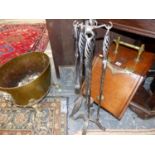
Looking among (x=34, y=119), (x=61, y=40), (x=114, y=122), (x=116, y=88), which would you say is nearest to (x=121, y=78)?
(x=116, y=88)

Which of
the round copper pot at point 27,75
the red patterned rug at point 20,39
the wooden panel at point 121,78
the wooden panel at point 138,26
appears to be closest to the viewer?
the wooden panel at point 138,26

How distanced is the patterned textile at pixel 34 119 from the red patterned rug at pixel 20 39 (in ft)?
2.05

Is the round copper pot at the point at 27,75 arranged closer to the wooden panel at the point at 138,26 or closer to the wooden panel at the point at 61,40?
the wooden panel at the point at 61,40

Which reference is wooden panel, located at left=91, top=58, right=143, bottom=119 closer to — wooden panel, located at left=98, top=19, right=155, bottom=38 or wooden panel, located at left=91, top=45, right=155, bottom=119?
wooden panel, located at left=91, top=45, right=155, bottom=119

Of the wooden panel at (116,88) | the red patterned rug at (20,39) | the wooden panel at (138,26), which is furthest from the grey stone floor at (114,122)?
the red patterned rug at (20,39)

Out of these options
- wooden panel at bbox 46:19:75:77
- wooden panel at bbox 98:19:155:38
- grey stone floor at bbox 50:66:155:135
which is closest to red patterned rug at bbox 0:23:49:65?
wooden panel at bbox 46:19:75:77

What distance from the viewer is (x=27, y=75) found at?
62.6 inches

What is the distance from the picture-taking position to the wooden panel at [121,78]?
1.17 m

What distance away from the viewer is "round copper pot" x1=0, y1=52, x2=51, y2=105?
1332mm

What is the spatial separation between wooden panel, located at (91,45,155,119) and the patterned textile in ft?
1.17

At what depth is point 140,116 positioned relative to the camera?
141 cm

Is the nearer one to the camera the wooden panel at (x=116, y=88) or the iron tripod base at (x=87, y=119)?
the wooden panel at (x=116, y=88)

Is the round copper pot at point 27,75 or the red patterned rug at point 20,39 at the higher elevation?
the round copper pot at point 27,75
